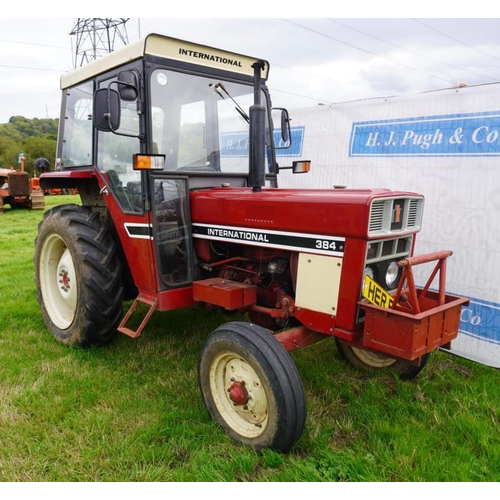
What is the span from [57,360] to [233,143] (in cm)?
228

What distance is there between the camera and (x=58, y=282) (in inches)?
168

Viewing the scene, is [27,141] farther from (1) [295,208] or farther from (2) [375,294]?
(2) [375,294]

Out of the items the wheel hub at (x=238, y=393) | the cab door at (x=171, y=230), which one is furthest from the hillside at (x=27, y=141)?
the wheel hub at (x=238, y=393)

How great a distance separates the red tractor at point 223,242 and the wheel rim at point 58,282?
1cm

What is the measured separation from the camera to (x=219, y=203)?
3.29m

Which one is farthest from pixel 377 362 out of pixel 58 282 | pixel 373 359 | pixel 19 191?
pixel 19 191

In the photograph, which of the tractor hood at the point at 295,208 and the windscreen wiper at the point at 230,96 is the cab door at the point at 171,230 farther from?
the windscreen wiper at the point at 230,96

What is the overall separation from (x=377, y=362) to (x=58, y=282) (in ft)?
9.52

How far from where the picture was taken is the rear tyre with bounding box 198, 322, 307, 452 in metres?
2.47

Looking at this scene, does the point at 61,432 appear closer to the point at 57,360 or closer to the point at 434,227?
the point at 57,360

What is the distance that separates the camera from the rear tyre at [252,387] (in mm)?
2475

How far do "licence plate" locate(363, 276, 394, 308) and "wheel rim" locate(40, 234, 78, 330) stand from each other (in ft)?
8.55

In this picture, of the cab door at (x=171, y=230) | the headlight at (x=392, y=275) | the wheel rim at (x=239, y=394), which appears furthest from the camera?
the cab door at (x=171, y=230)

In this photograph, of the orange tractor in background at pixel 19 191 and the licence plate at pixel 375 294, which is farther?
the orange tractor in background at pixel 19 191
